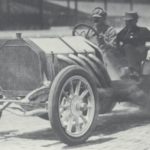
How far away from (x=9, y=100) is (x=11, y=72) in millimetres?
508

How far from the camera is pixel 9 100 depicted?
29.6 feet

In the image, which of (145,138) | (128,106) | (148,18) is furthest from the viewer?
(148,18)

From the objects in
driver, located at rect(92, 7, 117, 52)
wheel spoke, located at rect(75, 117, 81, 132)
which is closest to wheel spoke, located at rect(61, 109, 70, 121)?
wheel spoke, located at rect(75, 117, 81, 132)

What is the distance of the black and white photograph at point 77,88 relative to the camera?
860 centimetres

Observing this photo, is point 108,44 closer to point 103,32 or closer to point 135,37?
point 103,32

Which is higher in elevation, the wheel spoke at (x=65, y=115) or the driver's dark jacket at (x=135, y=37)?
the driver's dark jacket at (x=135, y=37)

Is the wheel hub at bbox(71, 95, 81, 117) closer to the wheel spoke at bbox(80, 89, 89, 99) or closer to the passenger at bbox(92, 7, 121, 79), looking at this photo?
the wheel spoke at bbox(80, 89, 89, 99)

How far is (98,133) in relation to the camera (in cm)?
949

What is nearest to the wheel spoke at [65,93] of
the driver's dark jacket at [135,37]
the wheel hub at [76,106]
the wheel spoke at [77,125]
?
the wheel hub at [76,106]

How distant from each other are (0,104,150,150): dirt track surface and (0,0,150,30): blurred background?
41.9 ft

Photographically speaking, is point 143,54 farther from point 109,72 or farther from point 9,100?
point 9,100

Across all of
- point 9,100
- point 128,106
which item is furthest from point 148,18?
point 9,100

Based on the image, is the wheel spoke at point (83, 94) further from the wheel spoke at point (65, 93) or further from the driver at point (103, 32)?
the driver at point (103, 32)

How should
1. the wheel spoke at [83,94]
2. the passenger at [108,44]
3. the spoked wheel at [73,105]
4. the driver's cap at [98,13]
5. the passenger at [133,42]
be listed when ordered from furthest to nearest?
the passenger at [133,42] < the driver's cap at [98,13] < the passenger at [108,44] < the wheel spoke at [83,94] < the spoked wheel at [73,105]
